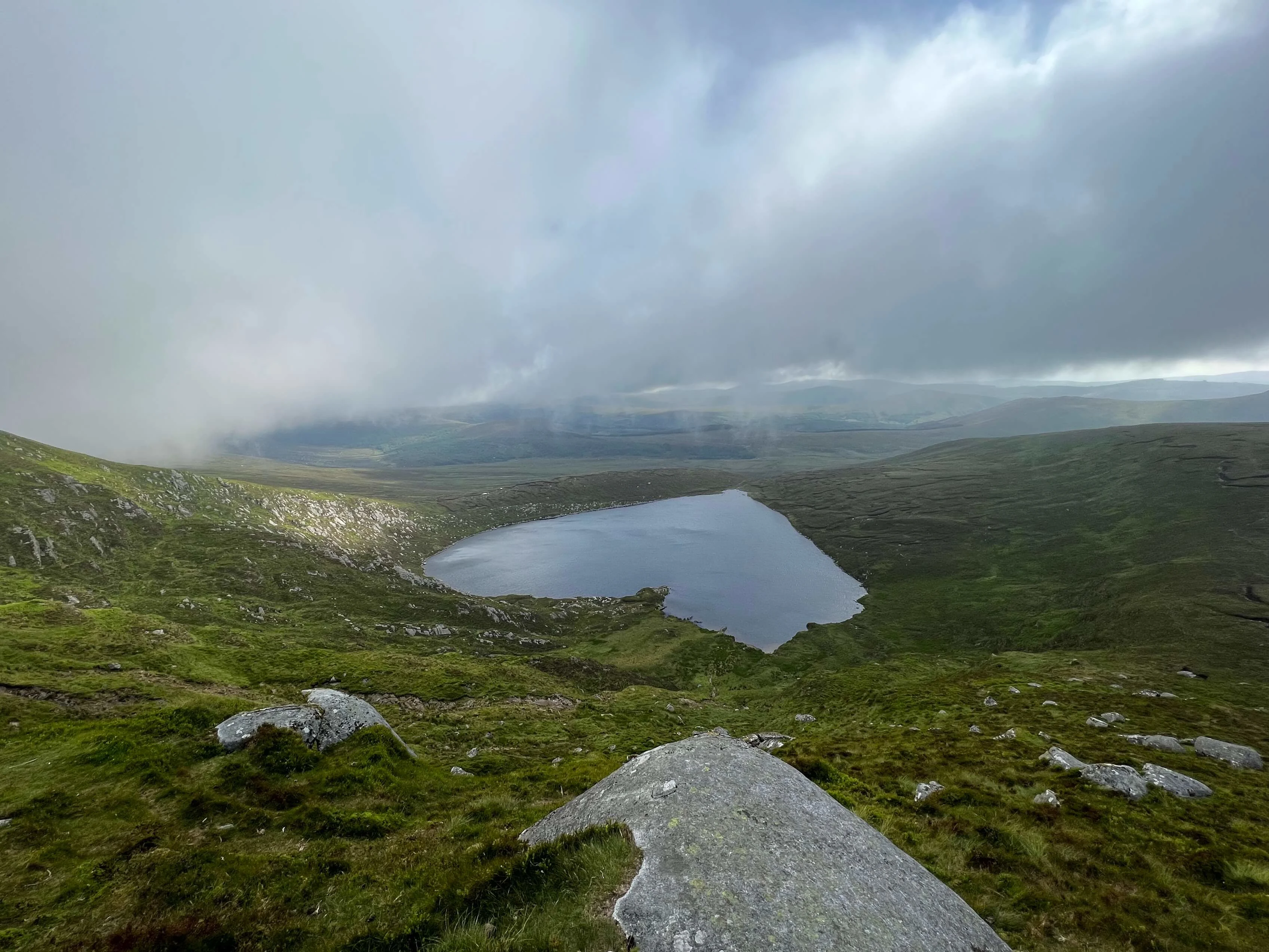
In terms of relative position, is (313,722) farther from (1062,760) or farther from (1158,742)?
(1158,742)

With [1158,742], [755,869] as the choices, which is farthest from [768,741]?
[755,869]

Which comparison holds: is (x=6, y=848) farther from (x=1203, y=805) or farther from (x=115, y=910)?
(x=1203, y=805)

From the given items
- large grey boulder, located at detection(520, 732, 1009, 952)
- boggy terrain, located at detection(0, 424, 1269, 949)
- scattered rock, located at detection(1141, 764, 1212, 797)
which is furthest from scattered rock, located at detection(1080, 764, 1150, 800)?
large grey boulder, located at detection(520, 732, 1009, 952)

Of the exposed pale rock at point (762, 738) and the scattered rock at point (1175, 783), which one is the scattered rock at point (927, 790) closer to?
the scattered rock at point (1175, 783)

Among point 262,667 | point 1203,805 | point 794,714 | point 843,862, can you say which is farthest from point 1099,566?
point 262,667

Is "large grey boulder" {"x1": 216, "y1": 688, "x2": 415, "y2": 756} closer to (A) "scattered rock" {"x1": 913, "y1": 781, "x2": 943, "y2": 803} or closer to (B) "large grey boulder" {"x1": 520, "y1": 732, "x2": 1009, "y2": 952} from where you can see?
(B) "large grey boulder" {"x1": 520, "y1": 732, "x2": 1009, "y2": 952}

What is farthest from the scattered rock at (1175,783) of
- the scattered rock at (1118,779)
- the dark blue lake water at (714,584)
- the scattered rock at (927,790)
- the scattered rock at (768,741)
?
the dark blue lake water at (714,584)
